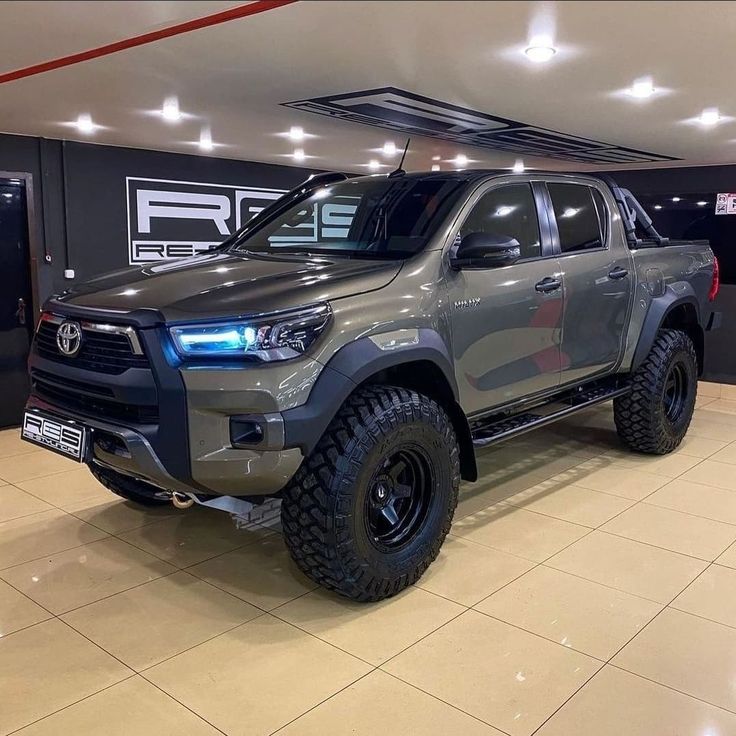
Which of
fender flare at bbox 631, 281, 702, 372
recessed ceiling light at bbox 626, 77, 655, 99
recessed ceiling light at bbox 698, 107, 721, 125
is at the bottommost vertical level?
fender flare at bbox 631, 281, 702, 372

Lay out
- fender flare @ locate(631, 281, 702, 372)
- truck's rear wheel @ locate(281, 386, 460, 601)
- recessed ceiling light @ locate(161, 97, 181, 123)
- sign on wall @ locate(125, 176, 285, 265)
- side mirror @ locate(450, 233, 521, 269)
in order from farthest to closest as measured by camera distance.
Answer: sign on wall @ locate(125, 176, 285, 265), fender flare @ locate(631, 281, 702, 372), recessed ceiling light @ locate(161, 97, 181, 123), side mirror @ locate(450, 233, 521, 269), truck's rear wheel @ locate(281, 386, 460, 601)

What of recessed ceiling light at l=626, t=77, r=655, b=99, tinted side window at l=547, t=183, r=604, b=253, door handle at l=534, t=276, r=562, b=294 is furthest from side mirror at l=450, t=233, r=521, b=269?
recessed ceiling light at l=626, t=77, r=655, b=99

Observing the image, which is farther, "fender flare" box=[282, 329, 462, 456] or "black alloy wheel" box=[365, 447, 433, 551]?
"black alloy wheel" box=[365, 447, 433, 551]

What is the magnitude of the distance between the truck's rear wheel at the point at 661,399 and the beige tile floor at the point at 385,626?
586 millimetres

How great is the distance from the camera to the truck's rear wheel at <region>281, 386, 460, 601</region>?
263cm

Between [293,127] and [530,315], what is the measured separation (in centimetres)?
227

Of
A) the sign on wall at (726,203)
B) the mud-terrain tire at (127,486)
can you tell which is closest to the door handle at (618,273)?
the mud-terrain tire at (127,486)

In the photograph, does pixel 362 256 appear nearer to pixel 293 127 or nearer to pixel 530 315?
pixel 530 315

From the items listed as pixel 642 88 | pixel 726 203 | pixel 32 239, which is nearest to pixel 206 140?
pixel 32 239

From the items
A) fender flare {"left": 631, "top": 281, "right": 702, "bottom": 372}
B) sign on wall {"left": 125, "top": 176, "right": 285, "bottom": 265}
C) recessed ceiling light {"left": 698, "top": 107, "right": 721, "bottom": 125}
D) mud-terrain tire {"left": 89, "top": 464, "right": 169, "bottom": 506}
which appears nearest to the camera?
mud-terrain tire {"left": 89, "top": 464, "right": 169, "bottom": 506}

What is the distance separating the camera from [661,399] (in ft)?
15.0

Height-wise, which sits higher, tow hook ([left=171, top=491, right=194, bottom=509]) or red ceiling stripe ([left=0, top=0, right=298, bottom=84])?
red ceiling stripe ([left=0, top=0, right=298, bottom=84])

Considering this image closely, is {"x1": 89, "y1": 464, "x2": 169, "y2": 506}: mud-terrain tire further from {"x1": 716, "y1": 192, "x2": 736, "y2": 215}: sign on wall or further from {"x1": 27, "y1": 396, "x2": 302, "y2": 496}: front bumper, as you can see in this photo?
{"x1": 716, "y1": 192, "x2": 736, "y2": 215}: sign on wall

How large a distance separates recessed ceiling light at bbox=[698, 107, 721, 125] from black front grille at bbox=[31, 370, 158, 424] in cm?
359
